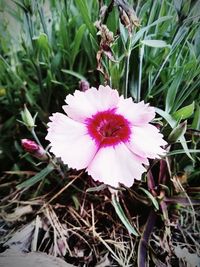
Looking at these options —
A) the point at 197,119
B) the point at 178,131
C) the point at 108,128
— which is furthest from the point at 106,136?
the point at 197,119

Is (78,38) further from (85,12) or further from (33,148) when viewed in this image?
(33,148)

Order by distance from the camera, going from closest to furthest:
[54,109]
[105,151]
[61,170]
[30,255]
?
[105,151] < [30,255] < [61,170] < [54,109]

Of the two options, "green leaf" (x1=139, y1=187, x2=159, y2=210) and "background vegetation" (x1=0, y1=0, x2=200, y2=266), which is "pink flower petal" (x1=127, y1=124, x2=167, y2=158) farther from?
"green leaf" (x1=139, y1=187, x2=159, y2=210)

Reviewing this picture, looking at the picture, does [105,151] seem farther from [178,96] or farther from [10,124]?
[10,124]

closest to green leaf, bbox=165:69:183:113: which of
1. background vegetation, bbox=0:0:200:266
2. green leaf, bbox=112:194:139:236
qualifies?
background vegetation, bbox=0:0:200:266

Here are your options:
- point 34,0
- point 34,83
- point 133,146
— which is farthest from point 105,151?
point 34,83

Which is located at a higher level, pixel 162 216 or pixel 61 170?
pixel 61 170
